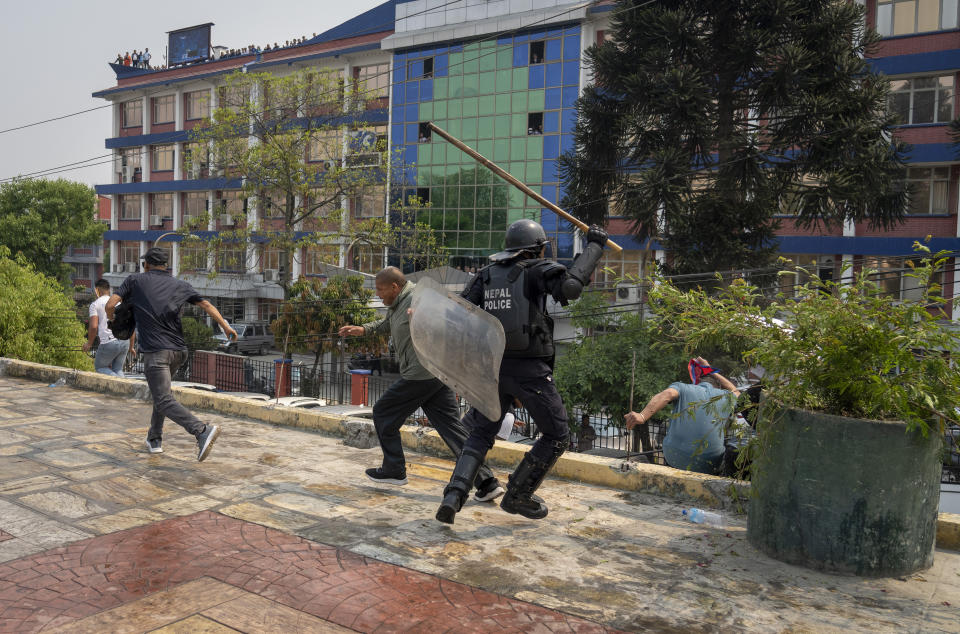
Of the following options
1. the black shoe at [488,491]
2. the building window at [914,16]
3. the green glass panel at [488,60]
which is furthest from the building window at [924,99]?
the black shoe at [488,491]

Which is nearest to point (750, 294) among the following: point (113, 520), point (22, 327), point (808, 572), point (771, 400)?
point (771, 400)

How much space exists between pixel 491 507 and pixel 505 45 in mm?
30695

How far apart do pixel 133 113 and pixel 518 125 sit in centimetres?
3091

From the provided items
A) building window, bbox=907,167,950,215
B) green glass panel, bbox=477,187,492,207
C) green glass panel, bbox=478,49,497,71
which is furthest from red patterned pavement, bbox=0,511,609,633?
green glass panel, bbox=478,49,497,71

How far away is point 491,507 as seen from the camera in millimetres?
4699

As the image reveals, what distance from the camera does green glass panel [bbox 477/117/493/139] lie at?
107 feet

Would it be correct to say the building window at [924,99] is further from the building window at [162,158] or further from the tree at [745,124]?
the building window at [162,158]

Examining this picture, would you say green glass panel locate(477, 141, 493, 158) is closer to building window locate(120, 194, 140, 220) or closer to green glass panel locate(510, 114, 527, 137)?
green glass panel locate(510, 114, 527, 137)

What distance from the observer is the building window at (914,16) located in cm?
2414

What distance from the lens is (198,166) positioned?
142 feet

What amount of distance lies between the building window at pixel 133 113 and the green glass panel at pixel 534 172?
30.6 meters

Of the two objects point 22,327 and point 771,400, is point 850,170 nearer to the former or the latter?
point 771,400

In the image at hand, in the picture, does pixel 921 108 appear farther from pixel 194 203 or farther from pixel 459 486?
pixel 194 203

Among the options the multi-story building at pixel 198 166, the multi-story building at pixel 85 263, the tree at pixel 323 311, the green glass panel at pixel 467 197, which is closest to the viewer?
the tree at pixel 323 311
